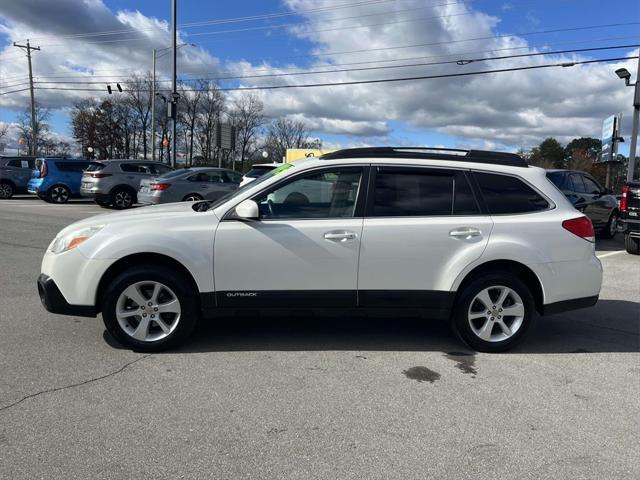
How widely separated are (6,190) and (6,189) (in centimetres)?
7

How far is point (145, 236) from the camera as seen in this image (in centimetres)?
407

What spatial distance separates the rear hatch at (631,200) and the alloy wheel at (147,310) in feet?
31.4

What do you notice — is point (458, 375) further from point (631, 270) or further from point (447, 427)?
point (631, 270)

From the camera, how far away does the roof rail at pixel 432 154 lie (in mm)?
4496

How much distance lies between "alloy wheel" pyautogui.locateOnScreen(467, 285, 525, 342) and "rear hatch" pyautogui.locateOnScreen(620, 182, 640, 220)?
24.0 ft

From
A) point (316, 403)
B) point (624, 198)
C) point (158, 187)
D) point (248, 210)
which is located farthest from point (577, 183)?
point (158, 187)

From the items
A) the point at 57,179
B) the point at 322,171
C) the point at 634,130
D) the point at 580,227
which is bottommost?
the point at 580,227

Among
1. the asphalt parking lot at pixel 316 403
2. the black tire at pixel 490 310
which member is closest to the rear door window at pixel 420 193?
the black tire at pixel 490 310

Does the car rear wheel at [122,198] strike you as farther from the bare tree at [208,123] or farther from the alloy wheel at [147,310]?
the bare tree at [208,123]

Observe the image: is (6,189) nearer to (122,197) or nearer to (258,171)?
(122,197)

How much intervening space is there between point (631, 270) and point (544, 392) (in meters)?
6.35

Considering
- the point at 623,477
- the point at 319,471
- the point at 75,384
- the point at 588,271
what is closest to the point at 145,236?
the point at 75,384

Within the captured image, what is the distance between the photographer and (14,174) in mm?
21266

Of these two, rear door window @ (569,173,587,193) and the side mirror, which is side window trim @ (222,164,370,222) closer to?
the side mirror
